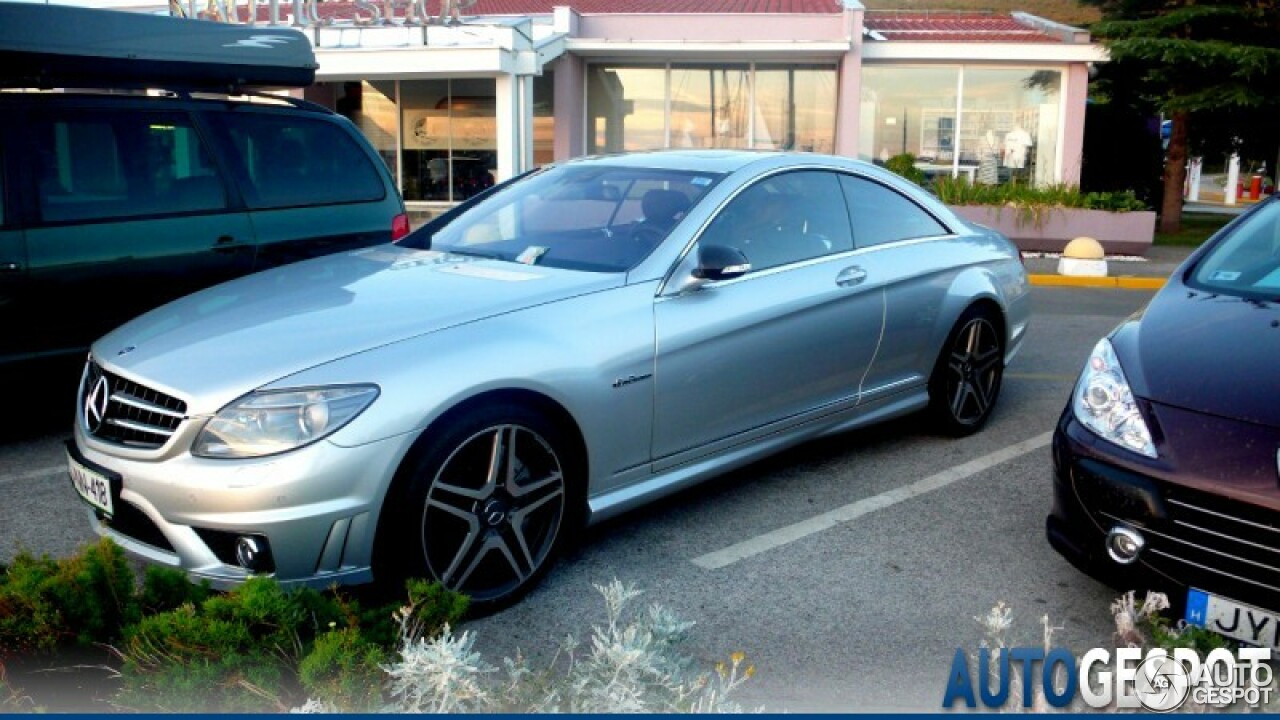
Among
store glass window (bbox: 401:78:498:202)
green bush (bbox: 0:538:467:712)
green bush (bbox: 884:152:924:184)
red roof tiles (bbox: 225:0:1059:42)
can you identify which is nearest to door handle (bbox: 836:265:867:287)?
green bush (bbox: 0:538:467:712)

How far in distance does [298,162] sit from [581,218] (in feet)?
8.22

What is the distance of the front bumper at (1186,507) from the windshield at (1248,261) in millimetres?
1098

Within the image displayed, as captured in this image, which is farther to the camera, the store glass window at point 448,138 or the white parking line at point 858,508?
the store glass window at point 448,138

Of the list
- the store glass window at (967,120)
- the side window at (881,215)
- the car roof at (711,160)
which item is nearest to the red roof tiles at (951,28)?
the store glass window at (967,120)

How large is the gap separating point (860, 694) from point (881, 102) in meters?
18.3

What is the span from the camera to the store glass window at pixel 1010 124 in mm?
20000

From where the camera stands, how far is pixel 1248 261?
458cm

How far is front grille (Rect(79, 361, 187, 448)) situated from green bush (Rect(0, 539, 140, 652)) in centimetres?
60

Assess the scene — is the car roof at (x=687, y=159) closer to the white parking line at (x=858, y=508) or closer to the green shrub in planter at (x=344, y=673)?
the white parking line at (x=858, y=508)

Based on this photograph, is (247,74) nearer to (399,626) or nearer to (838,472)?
(838,472)

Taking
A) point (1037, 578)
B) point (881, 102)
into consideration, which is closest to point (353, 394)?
point (1037, 578)

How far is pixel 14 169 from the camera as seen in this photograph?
562 cm

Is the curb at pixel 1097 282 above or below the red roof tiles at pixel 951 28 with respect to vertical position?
below

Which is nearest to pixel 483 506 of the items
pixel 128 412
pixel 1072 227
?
pixel 128 412
